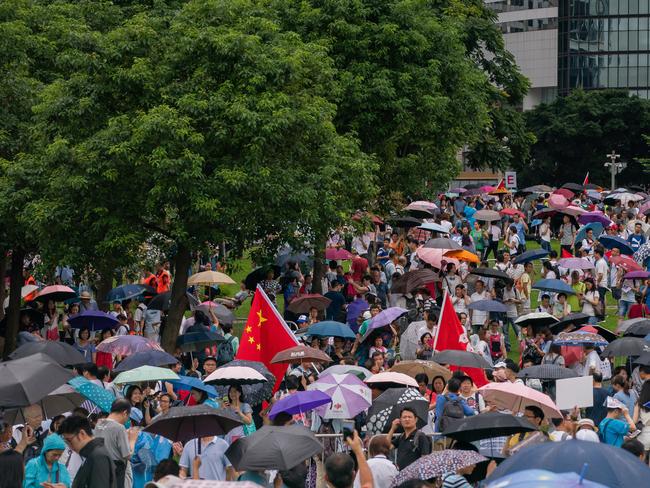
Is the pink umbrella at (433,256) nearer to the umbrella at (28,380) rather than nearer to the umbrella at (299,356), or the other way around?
the umbrella at (299,356)

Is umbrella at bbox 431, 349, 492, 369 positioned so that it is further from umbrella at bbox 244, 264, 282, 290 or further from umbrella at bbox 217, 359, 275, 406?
umbrella at bbox 244, 264, 282, 290

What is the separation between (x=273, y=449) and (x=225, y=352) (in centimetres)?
1053

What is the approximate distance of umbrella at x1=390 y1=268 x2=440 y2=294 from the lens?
25.9 meters

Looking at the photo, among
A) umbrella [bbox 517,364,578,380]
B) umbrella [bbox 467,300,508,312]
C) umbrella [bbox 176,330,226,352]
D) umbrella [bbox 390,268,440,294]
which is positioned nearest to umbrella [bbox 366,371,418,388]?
umbrella [bbox 517,364,578,380]

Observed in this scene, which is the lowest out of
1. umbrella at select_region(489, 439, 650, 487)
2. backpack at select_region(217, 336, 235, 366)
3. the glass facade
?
backpack at select_region(217, 336, 235, 366)

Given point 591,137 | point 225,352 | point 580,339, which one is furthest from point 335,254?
point 591,137

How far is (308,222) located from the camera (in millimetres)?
24859

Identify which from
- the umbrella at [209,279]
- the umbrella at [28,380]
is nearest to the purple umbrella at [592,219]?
the umbrella at [209,279]

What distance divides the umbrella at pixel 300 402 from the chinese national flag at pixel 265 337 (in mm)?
5138

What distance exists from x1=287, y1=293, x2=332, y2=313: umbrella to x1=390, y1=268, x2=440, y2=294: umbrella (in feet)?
5.10

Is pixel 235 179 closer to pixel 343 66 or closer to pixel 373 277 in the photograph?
pixel 373 277

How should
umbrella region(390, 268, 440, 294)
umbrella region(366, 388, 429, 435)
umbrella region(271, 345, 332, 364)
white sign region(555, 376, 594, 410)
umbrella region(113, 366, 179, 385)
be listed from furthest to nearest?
umbrella region(390, 268, 440, 294) → umbrella region(271, 345, 332, 364) → umbrella region(113, 366, 179, 385) → umbrella region(366, 388, 429, 435) → white sign region(555, 376, 594, 410)

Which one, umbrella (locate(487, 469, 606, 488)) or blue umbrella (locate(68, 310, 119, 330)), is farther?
blue umbrella (locate(68, 310, 119, 330))

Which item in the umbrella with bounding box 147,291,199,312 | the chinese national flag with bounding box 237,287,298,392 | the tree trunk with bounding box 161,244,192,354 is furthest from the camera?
the umbrella with bounding box 147,291,199,312
